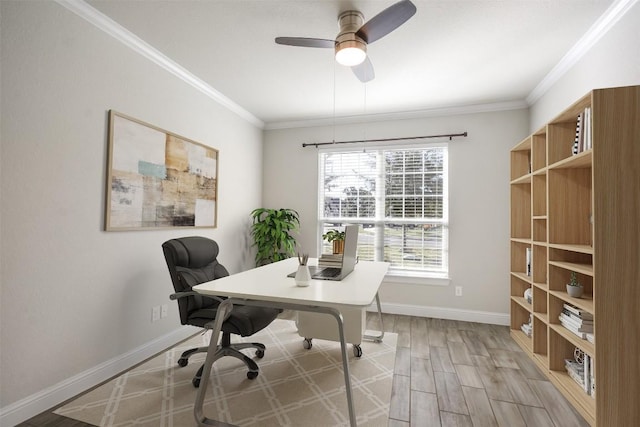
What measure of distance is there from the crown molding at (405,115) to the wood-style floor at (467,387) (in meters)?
2.59

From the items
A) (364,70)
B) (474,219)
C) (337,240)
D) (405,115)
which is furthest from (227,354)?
(405,115)

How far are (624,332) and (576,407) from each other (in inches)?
25.6

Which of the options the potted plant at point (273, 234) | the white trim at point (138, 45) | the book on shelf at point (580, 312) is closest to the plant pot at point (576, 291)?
the book on shelf at point (580, 312)

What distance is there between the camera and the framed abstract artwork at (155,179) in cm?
232

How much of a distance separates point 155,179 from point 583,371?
11.7 ft

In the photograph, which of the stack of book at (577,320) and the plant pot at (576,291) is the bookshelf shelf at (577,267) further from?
the stack of book at (577,320)

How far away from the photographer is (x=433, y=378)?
233cm

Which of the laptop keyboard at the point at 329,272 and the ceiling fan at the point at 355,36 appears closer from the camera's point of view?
the ceiling fan at the point at 355,36

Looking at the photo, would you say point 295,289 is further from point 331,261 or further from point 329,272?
point 331,261

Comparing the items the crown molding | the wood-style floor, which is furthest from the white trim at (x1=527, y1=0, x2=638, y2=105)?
the wood-style floor

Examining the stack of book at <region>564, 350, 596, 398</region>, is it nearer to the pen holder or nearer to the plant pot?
the plant pot

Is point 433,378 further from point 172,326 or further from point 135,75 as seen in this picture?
point 135,75

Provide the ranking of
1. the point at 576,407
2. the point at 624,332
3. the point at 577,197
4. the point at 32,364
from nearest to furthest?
the point at 624,332, the point at 32,364, the point at 576,407, the point at 577,197

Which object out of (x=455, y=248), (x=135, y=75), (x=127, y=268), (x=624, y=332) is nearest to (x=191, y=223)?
(x=127, y=268)
